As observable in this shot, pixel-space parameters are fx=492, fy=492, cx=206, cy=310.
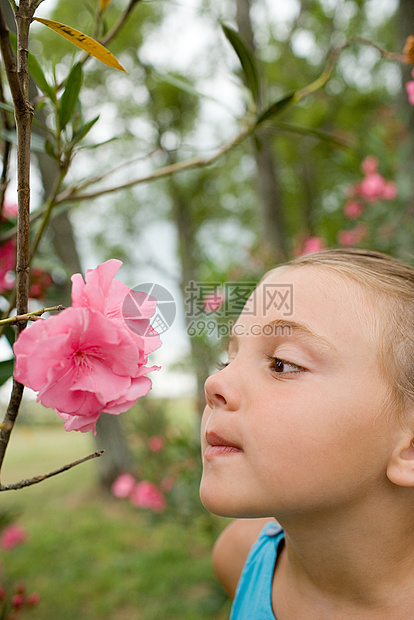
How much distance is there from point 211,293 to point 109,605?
1.97 meters

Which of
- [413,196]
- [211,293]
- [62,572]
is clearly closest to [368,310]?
[211,293]

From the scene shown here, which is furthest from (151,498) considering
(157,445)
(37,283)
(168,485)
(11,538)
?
(37,283)

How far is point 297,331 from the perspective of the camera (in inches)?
28.5

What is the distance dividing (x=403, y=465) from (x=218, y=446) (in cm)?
27

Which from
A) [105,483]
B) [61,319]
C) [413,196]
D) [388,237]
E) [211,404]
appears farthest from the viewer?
[105,483]

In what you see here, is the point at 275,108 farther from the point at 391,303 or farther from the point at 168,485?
the point at 168,485

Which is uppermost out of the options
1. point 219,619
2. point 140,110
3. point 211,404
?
Result: point 140,110

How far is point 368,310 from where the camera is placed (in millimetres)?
751

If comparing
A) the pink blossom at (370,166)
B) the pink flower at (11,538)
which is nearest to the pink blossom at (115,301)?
the pink blossom at (370,166)

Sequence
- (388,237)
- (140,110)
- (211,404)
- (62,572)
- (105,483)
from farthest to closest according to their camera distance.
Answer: (140,110) → (105,483) → (62,572) → (388,237) → (211,404)

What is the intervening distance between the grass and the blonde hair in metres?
1.90

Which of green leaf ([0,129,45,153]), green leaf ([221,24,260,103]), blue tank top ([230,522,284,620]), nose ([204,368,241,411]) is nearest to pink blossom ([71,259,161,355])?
nose ([204,368,241,411])

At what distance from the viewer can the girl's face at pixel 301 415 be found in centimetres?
67

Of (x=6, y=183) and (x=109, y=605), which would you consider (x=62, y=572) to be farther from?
(x=6, y=183)
